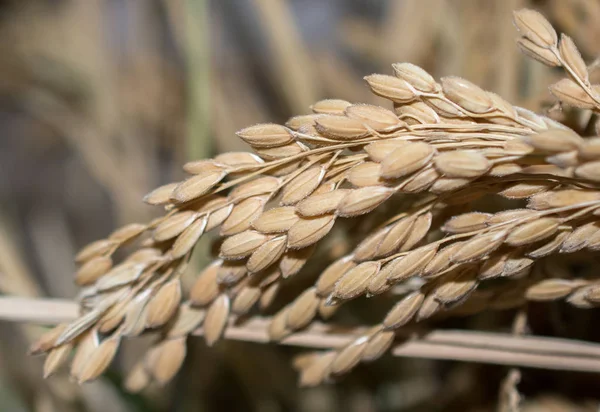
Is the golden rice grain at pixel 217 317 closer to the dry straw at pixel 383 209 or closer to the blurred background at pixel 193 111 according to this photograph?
the dry straw at pixel 383 209

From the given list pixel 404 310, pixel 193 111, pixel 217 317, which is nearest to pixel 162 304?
pixel 217 317

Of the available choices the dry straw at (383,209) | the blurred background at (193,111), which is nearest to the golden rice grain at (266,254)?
the dry straw at (383,209)

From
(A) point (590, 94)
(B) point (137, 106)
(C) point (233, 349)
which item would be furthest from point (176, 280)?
(B) point (137, 106)

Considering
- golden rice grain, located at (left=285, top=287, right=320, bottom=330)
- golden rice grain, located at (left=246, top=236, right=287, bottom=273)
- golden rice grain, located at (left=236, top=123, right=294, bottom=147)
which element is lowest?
golden rice grain, located at (left=285, top=287, right=320, bottom=330)

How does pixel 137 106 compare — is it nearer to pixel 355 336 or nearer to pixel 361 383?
pixel 361 383

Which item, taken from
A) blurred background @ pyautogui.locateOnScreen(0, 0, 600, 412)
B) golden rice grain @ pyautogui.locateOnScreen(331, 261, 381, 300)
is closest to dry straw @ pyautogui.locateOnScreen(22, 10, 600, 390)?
golden rice grain @ pyautogui.locateOnScreen(331, 261, 381, 300)

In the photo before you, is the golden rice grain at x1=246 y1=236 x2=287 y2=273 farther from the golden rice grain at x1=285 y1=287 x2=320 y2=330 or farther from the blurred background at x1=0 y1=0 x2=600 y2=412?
the blurred background at x1=0 y1=0 x2=600 y2=412

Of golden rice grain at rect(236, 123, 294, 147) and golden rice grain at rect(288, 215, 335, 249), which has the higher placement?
golden rice grain at rect(236, 123, 294, 147)
